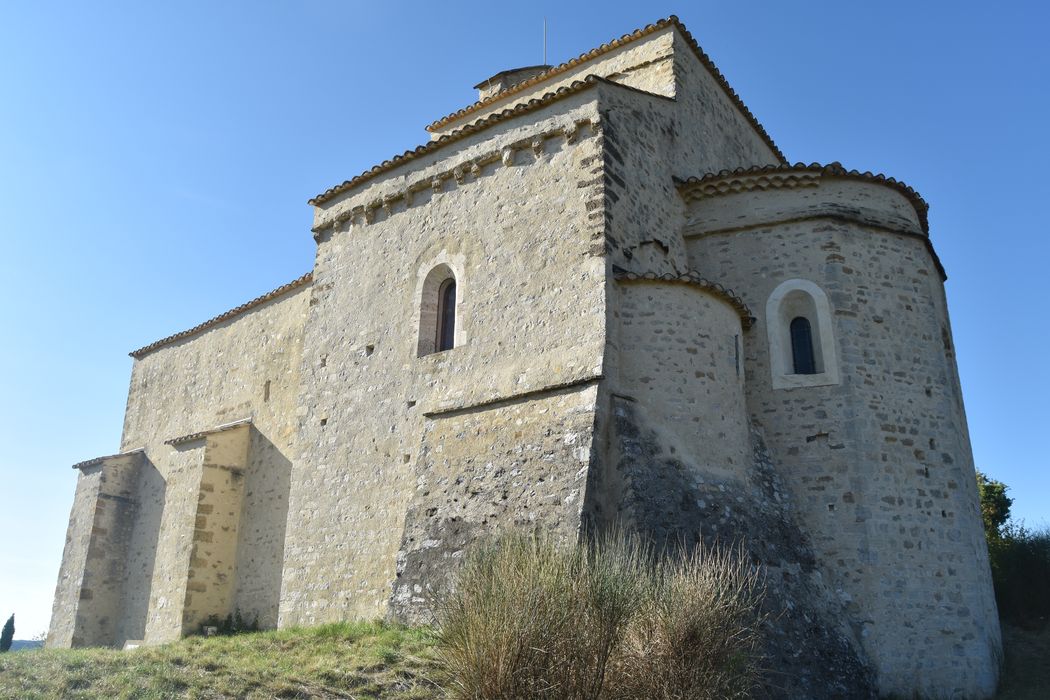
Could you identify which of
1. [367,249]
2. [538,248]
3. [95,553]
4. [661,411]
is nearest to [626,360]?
[661,411]

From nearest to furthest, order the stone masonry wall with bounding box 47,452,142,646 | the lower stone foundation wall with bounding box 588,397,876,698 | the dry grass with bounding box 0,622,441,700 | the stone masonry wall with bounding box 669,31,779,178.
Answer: the dry grass with bounding box 0,622,441,700 → the lower stone foundation wall with bounding box 588,397,876,698 → the stone masonry wall with bounding box 669,31,779,178 → the stone masonry wall with bounding box 47,452,142,646

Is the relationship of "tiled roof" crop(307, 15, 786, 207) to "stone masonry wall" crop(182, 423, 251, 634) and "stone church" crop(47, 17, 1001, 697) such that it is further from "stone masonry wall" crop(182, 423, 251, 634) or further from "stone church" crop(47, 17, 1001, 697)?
"stone masonry wall" crop(182, 423, 251, 634)

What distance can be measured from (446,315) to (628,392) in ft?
12.5

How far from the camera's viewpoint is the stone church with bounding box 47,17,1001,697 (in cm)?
997

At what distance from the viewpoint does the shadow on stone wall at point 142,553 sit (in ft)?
55.3

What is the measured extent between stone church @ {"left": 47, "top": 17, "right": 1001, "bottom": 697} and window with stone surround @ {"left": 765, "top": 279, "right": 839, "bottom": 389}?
0.03 metres

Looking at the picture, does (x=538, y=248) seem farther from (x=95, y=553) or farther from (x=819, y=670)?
(x=95, y=553)

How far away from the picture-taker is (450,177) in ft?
43.4

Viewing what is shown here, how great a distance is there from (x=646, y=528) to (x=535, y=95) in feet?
32.4

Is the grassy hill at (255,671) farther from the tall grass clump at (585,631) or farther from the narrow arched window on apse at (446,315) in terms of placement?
the narrow arched window on apse at (446,315)

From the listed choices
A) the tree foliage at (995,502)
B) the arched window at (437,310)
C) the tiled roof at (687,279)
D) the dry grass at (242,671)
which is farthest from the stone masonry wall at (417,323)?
the tree foliage at (995,502)

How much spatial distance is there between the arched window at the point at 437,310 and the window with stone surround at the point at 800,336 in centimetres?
458

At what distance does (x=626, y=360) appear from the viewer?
411 inches

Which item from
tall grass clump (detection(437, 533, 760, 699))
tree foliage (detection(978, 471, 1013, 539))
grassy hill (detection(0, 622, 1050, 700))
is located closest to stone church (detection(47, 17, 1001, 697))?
grassy hill (detection(0, 622, 1050, 700))
